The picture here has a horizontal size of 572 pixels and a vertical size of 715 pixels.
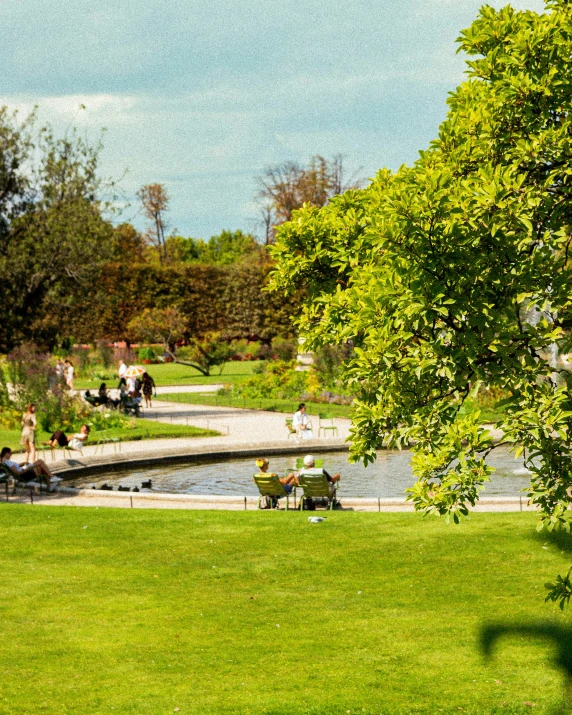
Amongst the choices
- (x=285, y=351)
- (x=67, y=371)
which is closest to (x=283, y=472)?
(x=67, y=371)

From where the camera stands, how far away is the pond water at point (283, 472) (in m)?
18.7

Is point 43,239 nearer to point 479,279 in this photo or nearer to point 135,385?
point 135,385

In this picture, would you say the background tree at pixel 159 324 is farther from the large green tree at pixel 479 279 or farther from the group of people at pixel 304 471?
the large green tree at pixel 479 279

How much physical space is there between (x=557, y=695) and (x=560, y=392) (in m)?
3.06

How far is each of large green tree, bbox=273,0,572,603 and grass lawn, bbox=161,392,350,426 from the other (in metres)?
22.9

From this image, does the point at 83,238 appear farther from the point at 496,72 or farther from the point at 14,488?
the point at 496,72

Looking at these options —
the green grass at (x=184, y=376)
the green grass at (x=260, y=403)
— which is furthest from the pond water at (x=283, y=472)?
the green grass at (x=184, y=376)

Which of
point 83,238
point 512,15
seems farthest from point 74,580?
point 83,238

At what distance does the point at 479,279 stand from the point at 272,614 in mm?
4898

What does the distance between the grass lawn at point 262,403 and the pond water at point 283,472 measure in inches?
336

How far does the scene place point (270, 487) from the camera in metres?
16.1

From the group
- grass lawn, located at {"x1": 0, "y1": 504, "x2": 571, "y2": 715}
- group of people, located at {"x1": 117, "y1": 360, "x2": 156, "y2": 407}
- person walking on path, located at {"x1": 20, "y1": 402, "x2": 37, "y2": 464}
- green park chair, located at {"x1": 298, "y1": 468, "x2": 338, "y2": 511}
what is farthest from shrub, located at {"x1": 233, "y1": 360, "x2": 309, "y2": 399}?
grass lawn, located at {"x1": 0, "y1": 504, "x2": 571, "y2": 715}

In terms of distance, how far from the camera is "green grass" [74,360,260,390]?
43.5 m

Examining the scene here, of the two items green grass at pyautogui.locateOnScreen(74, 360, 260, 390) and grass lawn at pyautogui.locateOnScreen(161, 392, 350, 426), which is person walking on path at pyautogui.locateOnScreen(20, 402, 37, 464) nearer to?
grass lawn at pyautogui.locateOnScreen(161, 392, 350, 426)
